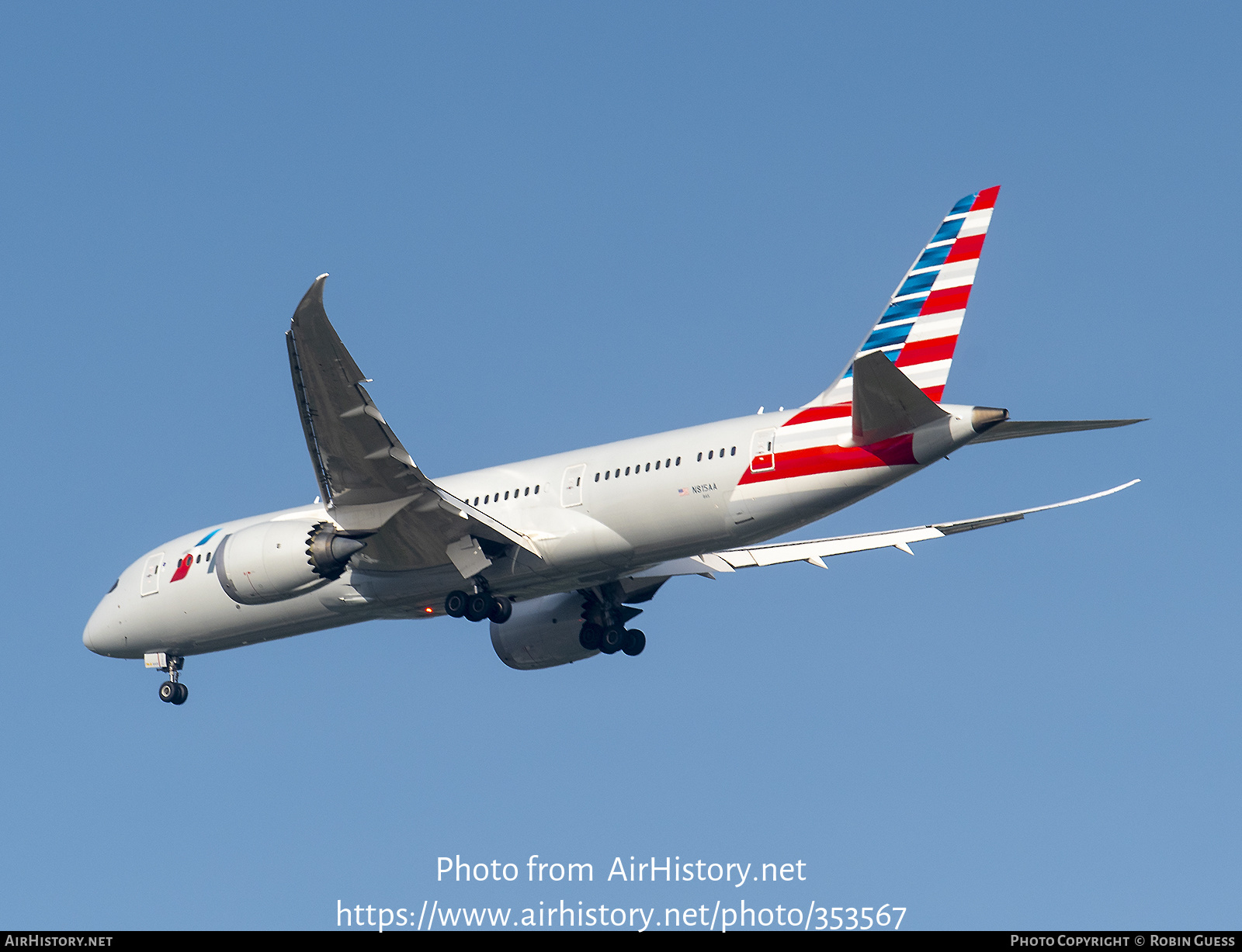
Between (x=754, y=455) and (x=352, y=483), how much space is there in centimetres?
712

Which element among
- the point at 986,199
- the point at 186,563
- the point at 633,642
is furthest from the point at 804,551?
the point at 186,563

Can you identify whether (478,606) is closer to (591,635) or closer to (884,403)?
(591,635)

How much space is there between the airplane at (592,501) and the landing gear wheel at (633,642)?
5cm

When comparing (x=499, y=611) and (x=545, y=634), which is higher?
(x=545, y=634)

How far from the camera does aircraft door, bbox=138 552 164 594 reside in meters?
34.8

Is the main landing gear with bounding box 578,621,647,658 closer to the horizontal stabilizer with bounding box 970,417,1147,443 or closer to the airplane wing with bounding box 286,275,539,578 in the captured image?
the airplane wing with bounding box 286,275,539,578

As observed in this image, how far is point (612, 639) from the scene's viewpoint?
34.1m

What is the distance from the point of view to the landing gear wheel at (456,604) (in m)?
30.6

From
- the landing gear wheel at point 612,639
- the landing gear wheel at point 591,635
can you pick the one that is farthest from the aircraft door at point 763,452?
the landing gear wheel at point 591,635

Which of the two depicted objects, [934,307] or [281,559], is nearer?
[934,307]

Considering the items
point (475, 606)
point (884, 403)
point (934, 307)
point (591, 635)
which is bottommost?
point (475, 606)

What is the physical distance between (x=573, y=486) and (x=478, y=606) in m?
2.85
